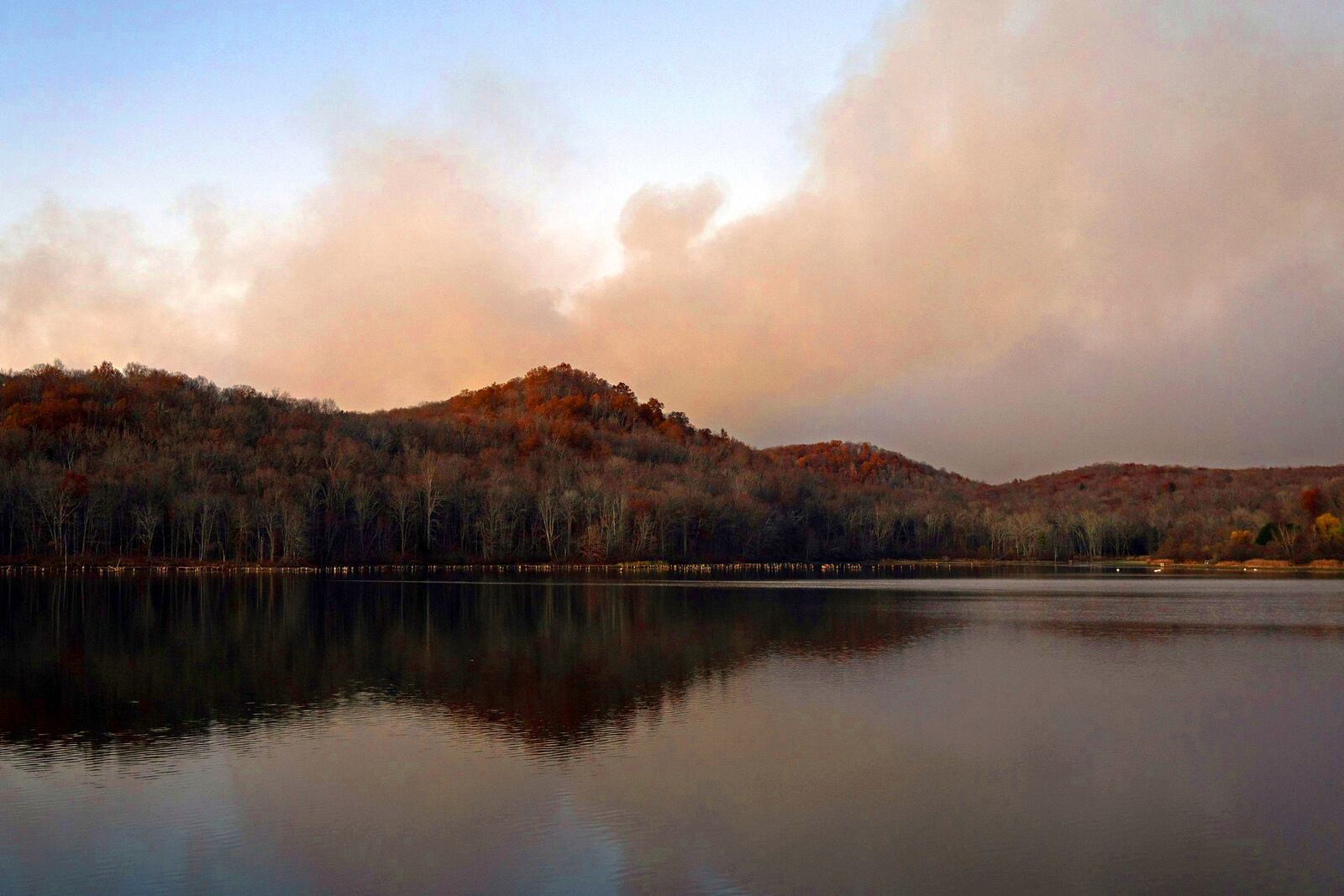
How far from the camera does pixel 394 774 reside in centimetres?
1697

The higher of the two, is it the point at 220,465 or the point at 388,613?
the point at 220,465

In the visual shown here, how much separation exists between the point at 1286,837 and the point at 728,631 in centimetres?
2613

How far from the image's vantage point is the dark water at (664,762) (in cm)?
1273

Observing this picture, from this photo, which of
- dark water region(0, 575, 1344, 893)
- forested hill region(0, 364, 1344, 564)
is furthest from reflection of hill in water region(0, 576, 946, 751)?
forested hill region(0, 364, 1344, 564)

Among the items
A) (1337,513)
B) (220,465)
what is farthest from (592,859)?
(1337,513)

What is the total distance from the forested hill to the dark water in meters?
65.7

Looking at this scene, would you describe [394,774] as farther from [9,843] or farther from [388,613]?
[388,613]

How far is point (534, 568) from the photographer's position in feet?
351

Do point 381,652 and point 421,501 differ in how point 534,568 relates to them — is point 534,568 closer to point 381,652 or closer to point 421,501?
point 421,501

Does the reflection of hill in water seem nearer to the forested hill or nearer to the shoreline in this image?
the shoreline

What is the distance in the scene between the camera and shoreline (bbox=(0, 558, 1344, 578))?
8931 cm

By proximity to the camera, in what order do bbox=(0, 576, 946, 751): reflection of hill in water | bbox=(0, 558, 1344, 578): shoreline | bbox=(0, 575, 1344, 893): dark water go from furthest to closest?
bbox=(0, 558, 1344, 578): shoreline → bbox=(0, 576, 946, 751): reflection of hill in water → bbox=(0, 575, 1344, 893): dark water

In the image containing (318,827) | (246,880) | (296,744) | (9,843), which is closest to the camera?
(246,880)

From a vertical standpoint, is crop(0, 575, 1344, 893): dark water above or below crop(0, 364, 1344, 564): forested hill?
below
